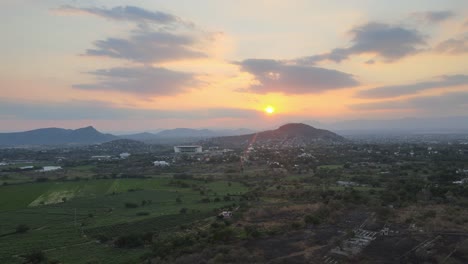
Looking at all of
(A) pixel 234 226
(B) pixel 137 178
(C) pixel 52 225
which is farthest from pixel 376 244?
(B) pixel 137 178

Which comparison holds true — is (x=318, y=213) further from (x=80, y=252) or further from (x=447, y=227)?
(x=80, y=252)

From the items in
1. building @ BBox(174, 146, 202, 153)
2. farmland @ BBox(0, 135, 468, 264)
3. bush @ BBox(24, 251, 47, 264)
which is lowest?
farmland @ BBox(0, 135, 468, 264)

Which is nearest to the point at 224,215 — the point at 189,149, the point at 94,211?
the point at 94,211

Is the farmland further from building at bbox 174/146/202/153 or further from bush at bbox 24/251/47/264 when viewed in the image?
building at bbox 174/146/202/153

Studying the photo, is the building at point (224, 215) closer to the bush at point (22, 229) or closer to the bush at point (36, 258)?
the bush at point (36, 258)

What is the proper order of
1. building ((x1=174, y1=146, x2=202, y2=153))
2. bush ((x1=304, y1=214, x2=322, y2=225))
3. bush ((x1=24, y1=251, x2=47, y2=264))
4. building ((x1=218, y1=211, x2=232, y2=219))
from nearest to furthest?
bush ((x1=24, y1=251, x2=47, y2=264)) < bush ((x1=304, y1=214, x2=322, y2=225)) < building ((x1=218, y1=211, x2=232, y2=219)) < building ((x1=174, y1=146, x2=202, y2=153))

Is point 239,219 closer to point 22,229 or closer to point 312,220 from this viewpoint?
point 312,220

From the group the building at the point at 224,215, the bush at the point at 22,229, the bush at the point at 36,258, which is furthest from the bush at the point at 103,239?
the building at the point at 224,215

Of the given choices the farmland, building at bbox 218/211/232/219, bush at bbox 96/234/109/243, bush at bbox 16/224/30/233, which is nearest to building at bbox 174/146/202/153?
the farmland
